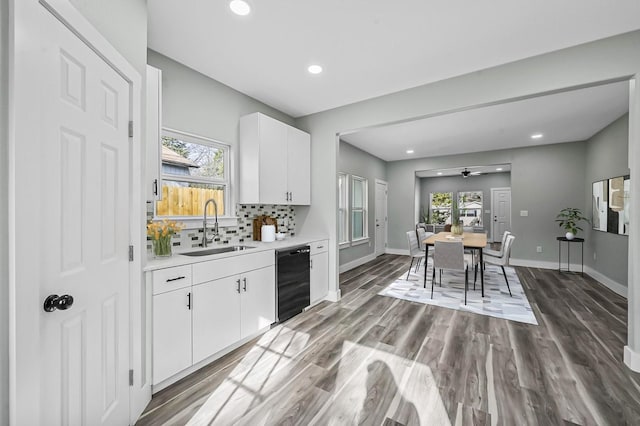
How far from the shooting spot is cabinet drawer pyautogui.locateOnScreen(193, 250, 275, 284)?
2.18m

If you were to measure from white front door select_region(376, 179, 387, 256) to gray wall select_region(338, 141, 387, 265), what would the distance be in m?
0.22

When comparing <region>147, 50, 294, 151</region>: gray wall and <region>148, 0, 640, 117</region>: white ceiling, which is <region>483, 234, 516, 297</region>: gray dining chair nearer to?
<region>148, 0, 640, 117</region>: white ceiling

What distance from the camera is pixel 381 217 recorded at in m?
7.32

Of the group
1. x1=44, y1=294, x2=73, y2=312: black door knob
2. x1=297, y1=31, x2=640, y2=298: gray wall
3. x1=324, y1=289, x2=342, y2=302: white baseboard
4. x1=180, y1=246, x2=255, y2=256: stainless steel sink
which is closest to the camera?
x1=44, y1=294, x2=73, y2=312: black door knob

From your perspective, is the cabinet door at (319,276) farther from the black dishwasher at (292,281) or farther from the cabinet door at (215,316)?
the cabinet door at (215,316)

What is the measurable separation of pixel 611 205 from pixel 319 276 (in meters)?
4.79

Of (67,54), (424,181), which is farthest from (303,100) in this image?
(424,181)

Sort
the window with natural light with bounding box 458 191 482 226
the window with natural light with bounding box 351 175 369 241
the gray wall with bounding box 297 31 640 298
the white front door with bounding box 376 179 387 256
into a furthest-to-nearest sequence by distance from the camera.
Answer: the window with natural light with bounding box 458 191 482 226 → the white front door with bounding box 376 179 387 256 → the window with natural light with bounding box 351 175 369 241 → the gray wall with bounding box 297 31 640 298

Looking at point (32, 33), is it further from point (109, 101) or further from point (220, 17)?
point (220, 17)

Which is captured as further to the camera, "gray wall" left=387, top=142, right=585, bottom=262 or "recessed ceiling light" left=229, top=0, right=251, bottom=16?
"gray wall" left=387, top=142, right=585, bottom=262

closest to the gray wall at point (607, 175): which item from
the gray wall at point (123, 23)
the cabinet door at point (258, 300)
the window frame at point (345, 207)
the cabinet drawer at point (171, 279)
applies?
the window frame at point (345, 207)

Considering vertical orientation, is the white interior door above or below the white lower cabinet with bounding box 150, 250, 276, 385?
above

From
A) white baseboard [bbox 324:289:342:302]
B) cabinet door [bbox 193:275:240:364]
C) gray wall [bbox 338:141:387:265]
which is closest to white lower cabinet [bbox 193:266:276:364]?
cabinet door [bbox 193:275:240:364]

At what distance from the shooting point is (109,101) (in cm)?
145
